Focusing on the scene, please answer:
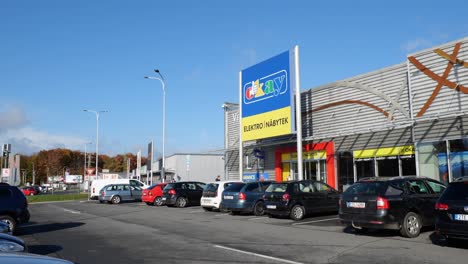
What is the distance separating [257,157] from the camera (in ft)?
98.8

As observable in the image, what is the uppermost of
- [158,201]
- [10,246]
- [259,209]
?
[10,246]

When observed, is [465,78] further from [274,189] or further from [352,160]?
[274,189]

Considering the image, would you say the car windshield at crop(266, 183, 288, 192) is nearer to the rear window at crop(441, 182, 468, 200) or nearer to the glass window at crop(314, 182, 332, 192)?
the glass window at crop(314, 182, 332, 192)

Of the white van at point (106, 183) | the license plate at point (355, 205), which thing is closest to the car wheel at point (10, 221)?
the license plate at point (355, 205)

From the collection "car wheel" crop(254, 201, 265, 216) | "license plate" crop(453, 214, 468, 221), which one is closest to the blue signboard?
"car wheel" crop(254, 201, 265, 216)

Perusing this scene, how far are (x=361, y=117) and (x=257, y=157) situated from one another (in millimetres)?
9205

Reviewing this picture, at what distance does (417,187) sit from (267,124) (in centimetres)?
1436

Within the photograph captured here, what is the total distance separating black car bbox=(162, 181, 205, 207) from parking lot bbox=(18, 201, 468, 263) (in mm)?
10014

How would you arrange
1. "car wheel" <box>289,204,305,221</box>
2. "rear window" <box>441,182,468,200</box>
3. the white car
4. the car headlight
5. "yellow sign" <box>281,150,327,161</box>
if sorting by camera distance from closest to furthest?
1. the car headlight
2. "rear window" <box>441,182,468,200</box>
3. "car wheel" <box>289,204,305,221</box>
4. the white car
5. "yellow sign" <box>281,150,327,161</box>

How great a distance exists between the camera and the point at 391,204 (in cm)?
1126

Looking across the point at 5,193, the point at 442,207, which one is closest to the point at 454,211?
the point at 442,207

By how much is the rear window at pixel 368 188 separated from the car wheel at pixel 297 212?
15.0 ft

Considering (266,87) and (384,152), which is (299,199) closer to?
(384,152)

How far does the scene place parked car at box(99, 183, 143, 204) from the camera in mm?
32438
